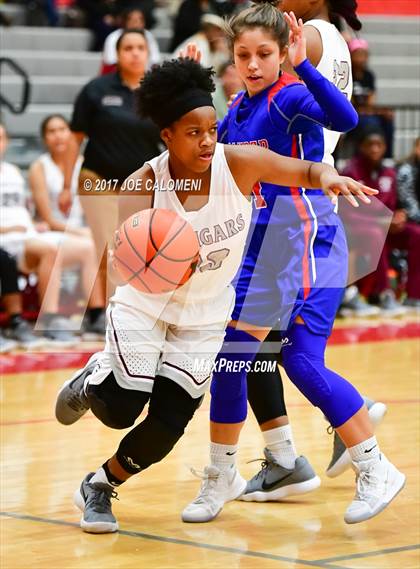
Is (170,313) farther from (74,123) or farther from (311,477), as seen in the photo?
(74,123)

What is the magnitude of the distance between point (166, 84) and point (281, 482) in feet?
5.51

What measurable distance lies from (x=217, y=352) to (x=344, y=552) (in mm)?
832

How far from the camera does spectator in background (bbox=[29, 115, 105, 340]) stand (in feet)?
31.1

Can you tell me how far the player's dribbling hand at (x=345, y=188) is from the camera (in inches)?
156

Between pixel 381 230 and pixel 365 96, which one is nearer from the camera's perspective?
pixel 381 230

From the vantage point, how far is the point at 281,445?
504 centimetres

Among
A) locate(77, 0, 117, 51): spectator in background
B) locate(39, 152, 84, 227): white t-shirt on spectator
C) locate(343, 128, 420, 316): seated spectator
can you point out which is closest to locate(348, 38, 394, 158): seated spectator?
locate(343, 128, 420, 316): seated spectator

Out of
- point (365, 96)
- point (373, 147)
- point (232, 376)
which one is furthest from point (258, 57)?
point (365, 96)

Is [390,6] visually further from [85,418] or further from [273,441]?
[273,441]

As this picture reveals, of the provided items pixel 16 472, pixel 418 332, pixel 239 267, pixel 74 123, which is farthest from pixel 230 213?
pixel 418 332

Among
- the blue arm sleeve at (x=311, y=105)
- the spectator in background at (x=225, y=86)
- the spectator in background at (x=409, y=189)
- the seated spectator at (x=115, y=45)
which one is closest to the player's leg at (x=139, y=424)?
the blue arm sleeve at (x=311, y=105)

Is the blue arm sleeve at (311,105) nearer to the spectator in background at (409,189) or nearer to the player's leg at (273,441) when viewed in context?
the player's leg at (273,441)

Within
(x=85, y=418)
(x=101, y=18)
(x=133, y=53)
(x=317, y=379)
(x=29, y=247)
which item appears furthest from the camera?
(x=101, y=18)

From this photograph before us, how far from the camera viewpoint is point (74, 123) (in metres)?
9.22
